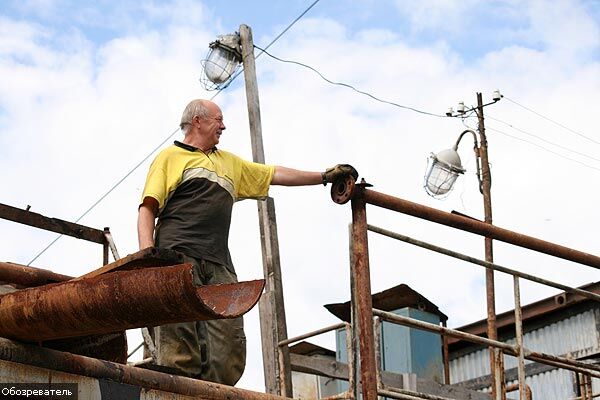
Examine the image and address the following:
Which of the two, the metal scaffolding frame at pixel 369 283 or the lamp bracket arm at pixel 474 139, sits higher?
the lamp bracket arm at pixel 474 139

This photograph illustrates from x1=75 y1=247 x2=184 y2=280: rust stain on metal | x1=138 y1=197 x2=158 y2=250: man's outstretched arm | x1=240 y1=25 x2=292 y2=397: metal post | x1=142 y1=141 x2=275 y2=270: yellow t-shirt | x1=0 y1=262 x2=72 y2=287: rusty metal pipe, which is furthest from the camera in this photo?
x1=240 y1=25 x2=292 y2=397: metal post

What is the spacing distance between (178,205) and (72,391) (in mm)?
1625

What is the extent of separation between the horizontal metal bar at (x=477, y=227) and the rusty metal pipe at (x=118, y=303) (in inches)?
73.0

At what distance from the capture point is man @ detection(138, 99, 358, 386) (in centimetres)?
511

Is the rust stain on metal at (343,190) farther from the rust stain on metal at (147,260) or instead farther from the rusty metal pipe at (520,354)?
the rust stain on metal at (147,260)

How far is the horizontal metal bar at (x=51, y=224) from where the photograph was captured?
6.34 meters

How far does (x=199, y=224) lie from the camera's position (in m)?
5.27

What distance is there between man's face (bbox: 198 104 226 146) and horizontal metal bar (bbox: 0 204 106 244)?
1.46m

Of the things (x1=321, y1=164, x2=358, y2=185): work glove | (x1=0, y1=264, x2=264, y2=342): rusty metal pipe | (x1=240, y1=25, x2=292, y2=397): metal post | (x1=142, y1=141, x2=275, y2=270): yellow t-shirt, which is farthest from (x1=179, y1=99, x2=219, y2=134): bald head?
(x1=240, y1=25, x2=292, y2=397): metal post

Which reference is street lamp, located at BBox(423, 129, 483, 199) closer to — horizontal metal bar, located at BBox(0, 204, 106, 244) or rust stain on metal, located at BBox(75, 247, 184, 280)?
horizontal metal bar, located at BBox(0, 204, 106, 244)

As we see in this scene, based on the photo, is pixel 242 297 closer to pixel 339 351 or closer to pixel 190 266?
pixel 190 266

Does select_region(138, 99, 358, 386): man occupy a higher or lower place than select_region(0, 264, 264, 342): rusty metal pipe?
higher

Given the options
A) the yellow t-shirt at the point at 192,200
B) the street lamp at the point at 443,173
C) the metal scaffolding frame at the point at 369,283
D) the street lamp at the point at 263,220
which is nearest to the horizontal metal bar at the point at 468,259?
the metal scaffolding frame at the point at 369,283

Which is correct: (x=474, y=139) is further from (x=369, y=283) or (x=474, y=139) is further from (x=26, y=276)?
(x=26, y=276)
